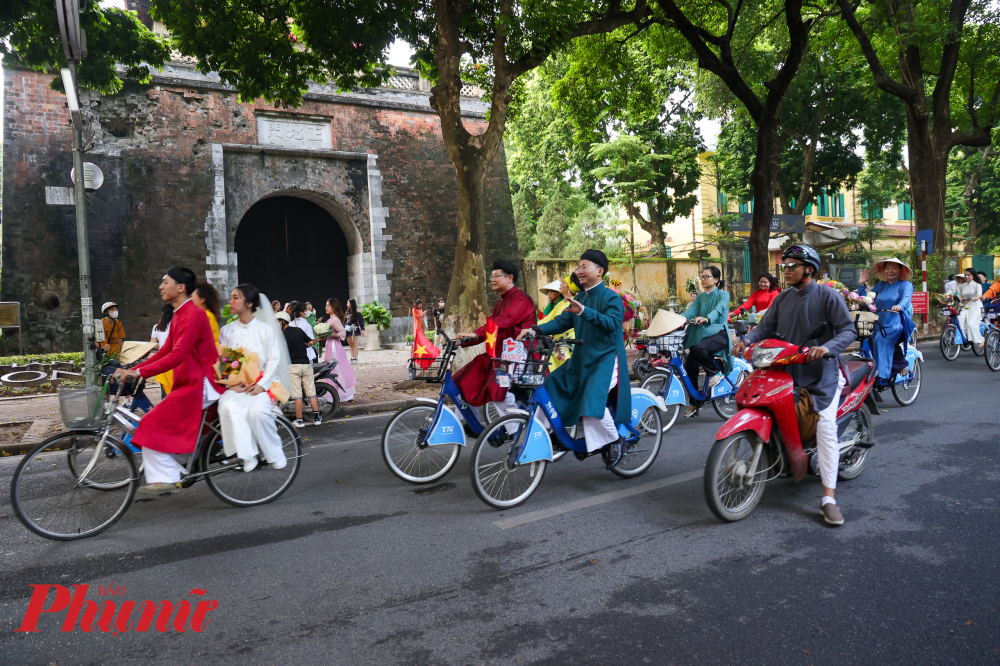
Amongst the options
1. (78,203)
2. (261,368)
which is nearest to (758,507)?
(261,368)

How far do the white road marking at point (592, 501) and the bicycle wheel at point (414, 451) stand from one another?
1074 mm

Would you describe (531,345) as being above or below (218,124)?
below

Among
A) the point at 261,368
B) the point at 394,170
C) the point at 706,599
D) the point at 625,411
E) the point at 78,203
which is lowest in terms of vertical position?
the point at 706,599

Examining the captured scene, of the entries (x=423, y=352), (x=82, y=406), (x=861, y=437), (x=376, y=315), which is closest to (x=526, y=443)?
(x=423, y=352)

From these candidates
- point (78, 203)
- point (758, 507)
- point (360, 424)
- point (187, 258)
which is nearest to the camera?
point (758, 507)

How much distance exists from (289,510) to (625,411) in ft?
8.49

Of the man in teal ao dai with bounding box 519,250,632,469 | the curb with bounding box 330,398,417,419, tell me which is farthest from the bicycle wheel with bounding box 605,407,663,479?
the curb with bounding box 330,398,417,419

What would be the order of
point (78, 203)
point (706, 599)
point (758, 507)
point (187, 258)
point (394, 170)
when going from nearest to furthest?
point (706, 599), point (758, 507), point (78, 203), point (187, 258), point (394, 170)

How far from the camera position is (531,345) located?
4.74 m

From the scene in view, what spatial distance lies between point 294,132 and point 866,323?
15.8 meters

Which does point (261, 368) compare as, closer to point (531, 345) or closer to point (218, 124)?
point (531, 345)

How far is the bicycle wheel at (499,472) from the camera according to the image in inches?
177

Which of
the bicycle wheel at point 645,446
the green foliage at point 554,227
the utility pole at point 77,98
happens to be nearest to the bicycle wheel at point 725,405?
the bicycle wheel at point 645,446

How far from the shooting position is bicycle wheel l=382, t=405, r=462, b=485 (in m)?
5.15
